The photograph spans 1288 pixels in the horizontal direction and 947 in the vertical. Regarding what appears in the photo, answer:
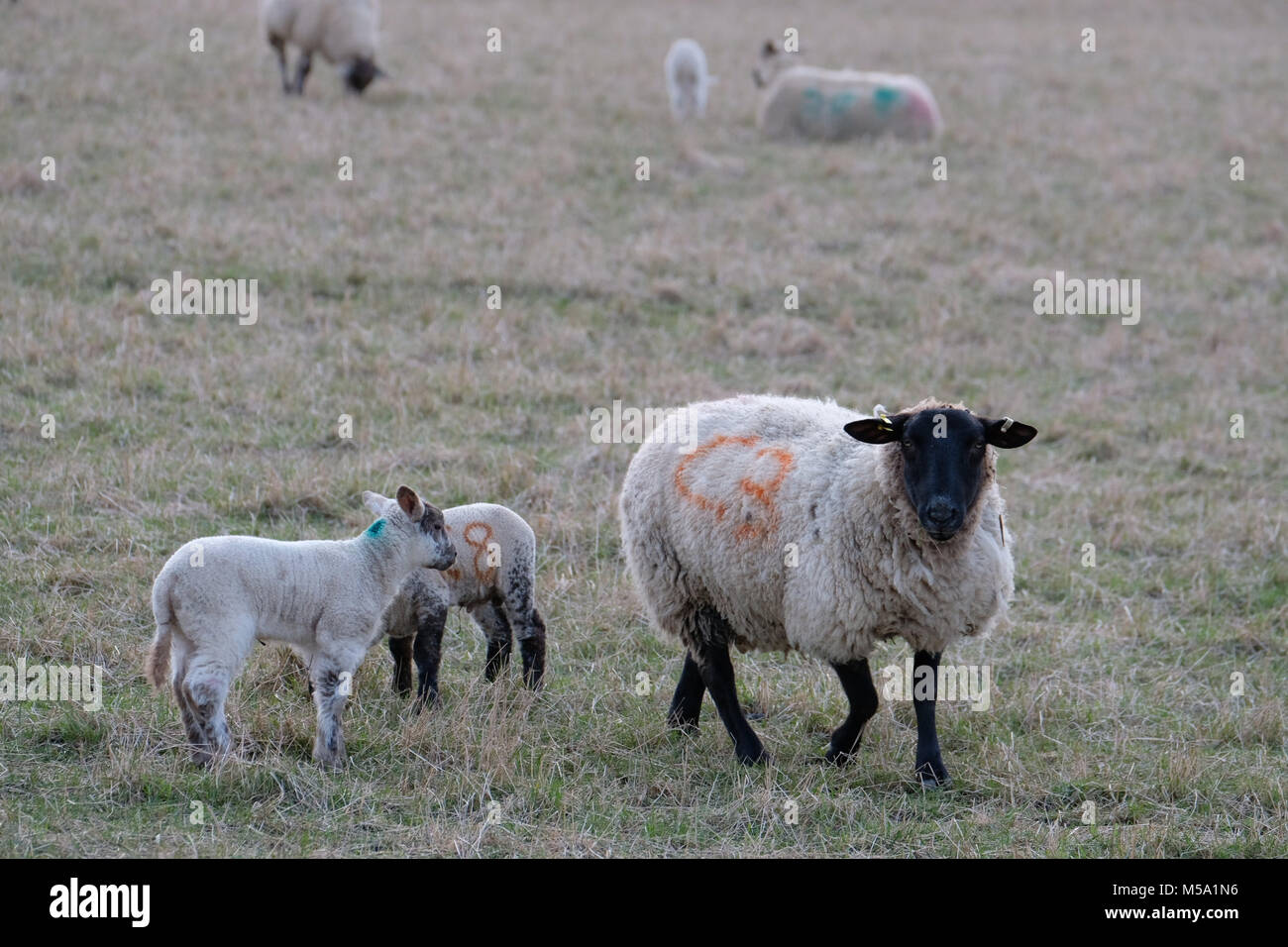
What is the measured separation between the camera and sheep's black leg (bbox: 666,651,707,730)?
6.65 meters

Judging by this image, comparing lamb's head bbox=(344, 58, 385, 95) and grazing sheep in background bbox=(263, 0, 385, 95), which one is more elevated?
grazing sheep in background bbox=(263, 0, 385, 95)

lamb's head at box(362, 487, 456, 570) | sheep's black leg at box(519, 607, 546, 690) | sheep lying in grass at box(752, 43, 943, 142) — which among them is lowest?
sheep's black leg at box(519, 607, 546, 690)

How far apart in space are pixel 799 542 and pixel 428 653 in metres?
1.77

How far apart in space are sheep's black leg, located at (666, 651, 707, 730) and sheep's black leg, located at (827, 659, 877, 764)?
0.75m

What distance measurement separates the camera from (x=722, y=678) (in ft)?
21.1

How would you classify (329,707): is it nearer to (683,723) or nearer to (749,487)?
(683,723)

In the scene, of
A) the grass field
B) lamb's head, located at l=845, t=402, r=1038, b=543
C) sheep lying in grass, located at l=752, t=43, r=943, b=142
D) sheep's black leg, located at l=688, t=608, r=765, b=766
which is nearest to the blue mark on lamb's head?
sheep lying in grass, located at l=752, t=43, r=943, b=142

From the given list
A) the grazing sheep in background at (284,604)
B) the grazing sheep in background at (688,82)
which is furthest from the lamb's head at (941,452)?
the grazing sheep in background at (688,82)

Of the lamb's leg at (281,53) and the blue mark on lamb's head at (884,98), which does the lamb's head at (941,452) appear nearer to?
the blue mark on lamb's head at (884,98)

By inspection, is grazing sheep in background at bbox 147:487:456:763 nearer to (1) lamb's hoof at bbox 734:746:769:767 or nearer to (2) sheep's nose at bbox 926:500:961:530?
(1) lamb's hoof at bbox 734:746:769:767

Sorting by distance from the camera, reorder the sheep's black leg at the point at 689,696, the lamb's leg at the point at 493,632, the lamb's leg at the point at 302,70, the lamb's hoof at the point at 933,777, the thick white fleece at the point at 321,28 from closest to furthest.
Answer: the lamb's hoof at the point at 933,777, the sheep's black leg at the point at 689,696, the lamb's leg at the point at 493,632, the thick white fleece at the point at 321,28, the lamb's leg at the point at 302,70

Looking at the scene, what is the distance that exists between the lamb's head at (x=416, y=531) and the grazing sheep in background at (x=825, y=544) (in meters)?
1.04

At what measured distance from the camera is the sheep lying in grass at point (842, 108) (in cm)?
1867

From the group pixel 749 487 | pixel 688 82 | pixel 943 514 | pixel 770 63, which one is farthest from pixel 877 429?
pixel 770 63
